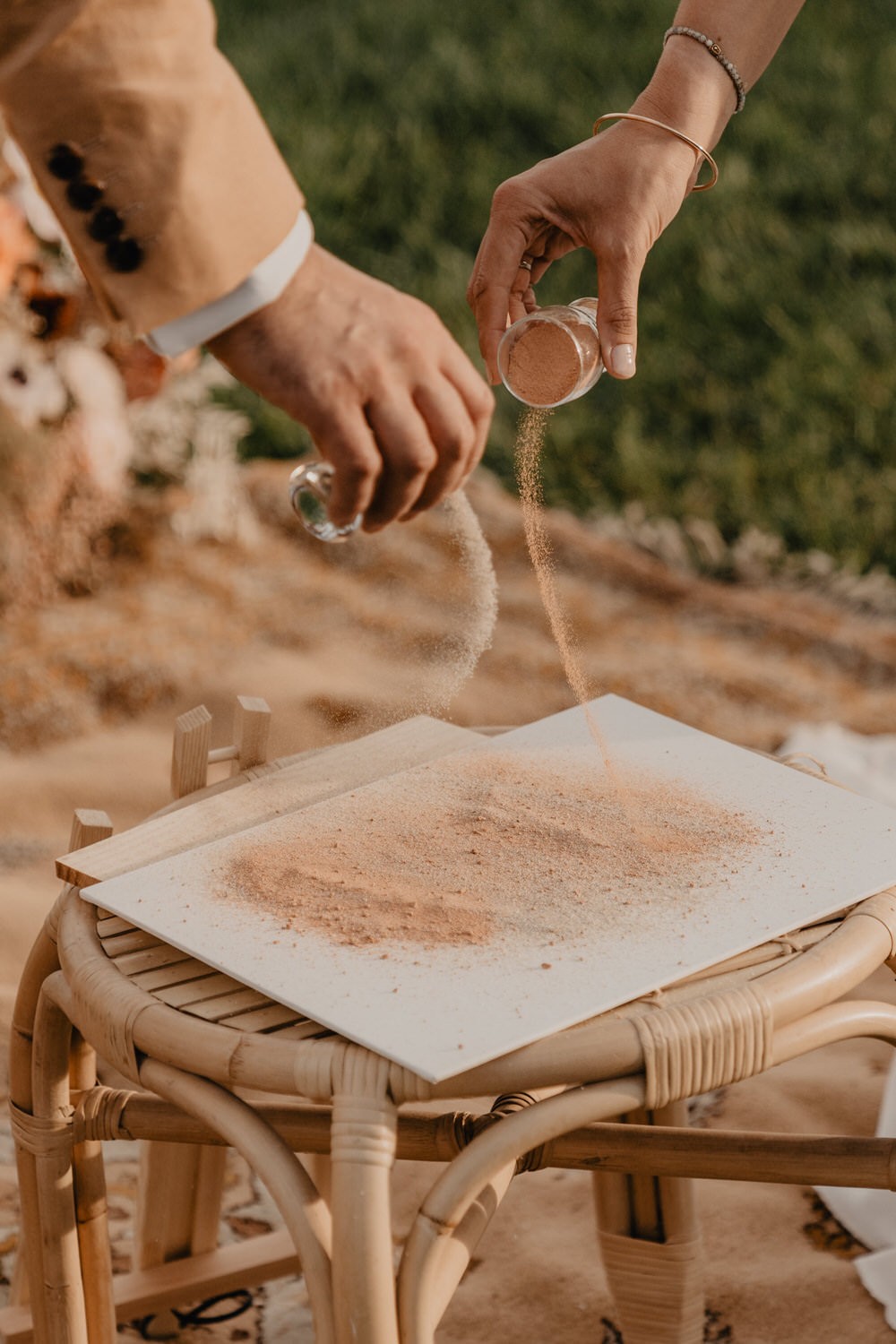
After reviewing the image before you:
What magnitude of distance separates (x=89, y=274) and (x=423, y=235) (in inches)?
125

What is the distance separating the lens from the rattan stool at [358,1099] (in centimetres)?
86

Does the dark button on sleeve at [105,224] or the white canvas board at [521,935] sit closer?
the white canvas board at [521,935]

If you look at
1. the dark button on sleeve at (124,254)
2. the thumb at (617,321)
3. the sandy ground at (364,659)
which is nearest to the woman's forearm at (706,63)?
the thumb at (617,321)

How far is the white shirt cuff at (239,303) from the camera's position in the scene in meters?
1.03

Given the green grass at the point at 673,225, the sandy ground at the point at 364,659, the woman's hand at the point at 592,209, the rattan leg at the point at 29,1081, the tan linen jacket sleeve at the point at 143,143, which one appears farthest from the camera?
→ the green grass at the point at 673,225

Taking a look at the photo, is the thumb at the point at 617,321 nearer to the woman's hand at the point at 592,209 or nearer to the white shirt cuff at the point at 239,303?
the woman's hand at the point at 592,209

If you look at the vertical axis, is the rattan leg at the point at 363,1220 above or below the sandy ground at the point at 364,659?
above

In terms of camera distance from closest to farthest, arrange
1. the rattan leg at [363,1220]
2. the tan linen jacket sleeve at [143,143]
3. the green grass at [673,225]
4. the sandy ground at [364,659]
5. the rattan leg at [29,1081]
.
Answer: the rattan leg at [363,1220] < the tan linen jacket sleeve at [143,143] < the rattan leg at [29,1081] < the sandy ground at [364,659] < the green grass at [673,225]

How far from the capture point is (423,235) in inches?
161

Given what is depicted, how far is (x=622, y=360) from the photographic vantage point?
1.17 m

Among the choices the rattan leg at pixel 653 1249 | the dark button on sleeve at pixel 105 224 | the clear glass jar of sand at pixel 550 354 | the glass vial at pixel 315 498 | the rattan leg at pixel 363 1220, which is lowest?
the rattan leg at pixel 653 1249

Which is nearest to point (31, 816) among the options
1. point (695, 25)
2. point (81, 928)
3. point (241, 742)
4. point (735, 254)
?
point (241, 742)

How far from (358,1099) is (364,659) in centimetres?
181

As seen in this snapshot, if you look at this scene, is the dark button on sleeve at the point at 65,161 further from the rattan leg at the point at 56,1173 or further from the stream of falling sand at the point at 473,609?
the rattan leg at the point at 56,1173
